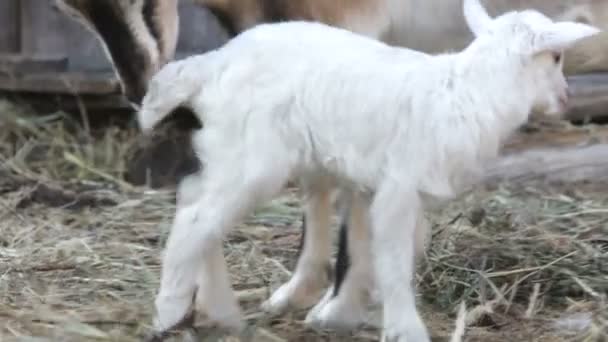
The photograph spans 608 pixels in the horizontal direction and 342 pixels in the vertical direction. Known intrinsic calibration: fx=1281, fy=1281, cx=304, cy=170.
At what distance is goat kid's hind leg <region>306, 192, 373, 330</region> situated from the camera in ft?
9.09

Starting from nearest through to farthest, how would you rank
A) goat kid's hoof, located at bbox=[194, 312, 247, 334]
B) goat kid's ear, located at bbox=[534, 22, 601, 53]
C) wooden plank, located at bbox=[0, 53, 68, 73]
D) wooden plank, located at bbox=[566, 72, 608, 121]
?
goat kid's ear, located at bbox=[534, 22, 601, 53] → goat kid's hoof, located at bbox=[194, 312, 247, 334] → wooden plank, located at bbox=[566, 72, 608, 121] → wooden plank, located at bbox=[0, 53, 68, 73]

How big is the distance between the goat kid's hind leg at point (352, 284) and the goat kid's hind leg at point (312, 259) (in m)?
0.13

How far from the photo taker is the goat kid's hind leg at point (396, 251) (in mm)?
2383

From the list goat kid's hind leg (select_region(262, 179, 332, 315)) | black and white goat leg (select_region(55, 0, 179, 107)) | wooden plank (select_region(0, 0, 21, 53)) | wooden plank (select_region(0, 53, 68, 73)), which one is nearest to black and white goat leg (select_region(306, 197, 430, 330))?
goat kid's hind leg (select_region(262, 179, 332, 315))

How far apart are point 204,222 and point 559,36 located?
2.48 feet

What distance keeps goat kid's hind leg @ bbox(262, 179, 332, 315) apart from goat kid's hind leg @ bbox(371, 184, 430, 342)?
1.88 ft

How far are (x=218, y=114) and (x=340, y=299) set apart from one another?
57 centimetres

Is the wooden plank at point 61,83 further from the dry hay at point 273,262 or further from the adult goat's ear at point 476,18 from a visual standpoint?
the adult goat's ear at point 476,18

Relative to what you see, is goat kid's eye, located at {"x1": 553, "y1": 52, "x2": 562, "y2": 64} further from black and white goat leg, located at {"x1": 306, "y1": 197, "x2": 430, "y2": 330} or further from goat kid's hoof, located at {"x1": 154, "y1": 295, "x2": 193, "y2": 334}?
goat kid's hoof, located at {"x1": 154, "y1": 295, "x2": 193, "y2": 334}

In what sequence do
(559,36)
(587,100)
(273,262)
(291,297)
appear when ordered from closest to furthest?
(559,36) → (291,297) → (273,262) → (587,100)

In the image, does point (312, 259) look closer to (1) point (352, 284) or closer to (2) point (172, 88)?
(1) point (352, 284)

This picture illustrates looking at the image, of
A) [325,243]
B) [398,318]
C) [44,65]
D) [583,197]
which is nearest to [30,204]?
[44,65]

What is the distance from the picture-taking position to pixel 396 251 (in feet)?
7.84

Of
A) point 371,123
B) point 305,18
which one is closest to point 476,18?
point 371,123
